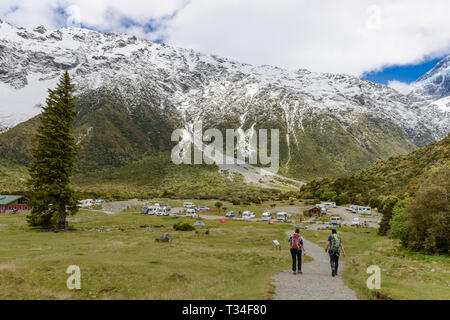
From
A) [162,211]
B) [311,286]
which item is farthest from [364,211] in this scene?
[311,286]

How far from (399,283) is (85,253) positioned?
20.4 metres

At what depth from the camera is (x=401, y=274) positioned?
19016mm

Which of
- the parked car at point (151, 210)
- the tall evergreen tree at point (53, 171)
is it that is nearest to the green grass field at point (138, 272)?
the tall evergreen tree at point (53, 171)

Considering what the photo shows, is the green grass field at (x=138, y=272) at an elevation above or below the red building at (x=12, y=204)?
below

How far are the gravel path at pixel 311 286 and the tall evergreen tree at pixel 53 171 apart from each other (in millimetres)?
32039

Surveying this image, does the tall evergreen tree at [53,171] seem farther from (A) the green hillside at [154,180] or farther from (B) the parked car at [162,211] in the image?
(A) the green hillside at [154,180]

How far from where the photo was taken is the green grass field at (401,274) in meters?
13.3

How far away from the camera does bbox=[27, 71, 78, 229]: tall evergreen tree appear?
129ft

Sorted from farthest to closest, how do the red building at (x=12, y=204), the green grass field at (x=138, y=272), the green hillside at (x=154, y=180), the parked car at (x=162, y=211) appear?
the green hillside at (x=154, y=180) → the red building at (x=12, y=204) → the parked car at (x=162, y=211) → the green grass field at (x=138, y=272)

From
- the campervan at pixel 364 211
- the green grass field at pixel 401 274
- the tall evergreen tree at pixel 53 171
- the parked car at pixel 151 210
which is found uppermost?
the tall evergreen tree at pixel 53 171
